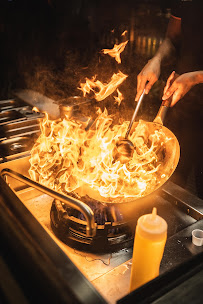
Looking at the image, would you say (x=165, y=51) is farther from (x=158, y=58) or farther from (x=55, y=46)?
(x=55, y=46)

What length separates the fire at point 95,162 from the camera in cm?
178

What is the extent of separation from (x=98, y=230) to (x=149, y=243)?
587 millimetres

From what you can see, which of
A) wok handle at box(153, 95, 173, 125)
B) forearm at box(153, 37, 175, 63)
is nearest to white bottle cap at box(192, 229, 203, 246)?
wok handle at box(153, 95, 173, 125)

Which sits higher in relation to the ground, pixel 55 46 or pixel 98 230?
pixel 55 46

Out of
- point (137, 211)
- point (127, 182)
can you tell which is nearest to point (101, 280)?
point (137, 211)

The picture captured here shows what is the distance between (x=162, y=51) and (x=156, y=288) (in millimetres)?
2558

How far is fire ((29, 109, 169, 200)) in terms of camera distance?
1778mm

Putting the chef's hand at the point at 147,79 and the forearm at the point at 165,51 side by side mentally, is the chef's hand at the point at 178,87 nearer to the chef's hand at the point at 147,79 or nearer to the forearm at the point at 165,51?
the chef's hand at the point at 147,79

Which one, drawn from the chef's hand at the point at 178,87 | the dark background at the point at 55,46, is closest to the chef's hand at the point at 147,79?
the chef's hand at the point at 178,87

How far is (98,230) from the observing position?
1.51 m

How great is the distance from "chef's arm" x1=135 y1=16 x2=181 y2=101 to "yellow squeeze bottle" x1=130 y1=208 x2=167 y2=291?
4.94 ft

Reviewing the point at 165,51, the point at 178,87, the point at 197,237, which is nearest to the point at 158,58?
the point at 165,51

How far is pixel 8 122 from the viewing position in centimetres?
280

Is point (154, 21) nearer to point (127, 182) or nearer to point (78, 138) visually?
point (78, 138)
